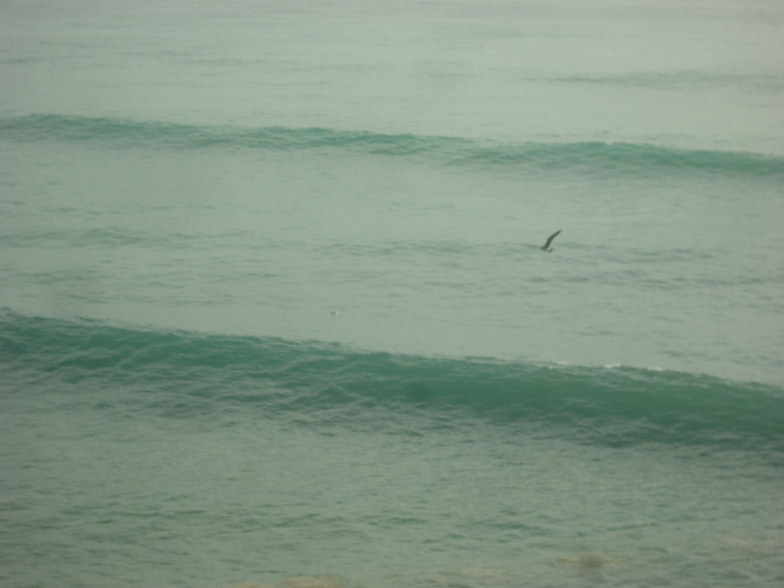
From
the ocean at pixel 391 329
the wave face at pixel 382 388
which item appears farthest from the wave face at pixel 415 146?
the wave face at pixel 382 388

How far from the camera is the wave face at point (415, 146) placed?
11.1m

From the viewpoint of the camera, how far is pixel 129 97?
13.8m

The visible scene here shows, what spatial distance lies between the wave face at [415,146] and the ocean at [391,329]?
0.14 feet

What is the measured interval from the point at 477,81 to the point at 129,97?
4706 millimetres

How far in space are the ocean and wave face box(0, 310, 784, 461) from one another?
21mm

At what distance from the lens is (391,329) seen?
22.8 feet

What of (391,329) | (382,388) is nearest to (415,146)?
(391,329)

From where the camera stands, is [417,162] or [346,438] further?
[417,162]

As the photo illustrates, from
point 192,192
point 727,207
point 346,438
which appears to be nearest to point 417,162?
point 192,192

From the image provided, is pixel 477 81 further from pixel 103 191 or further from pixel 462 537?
pixel 462 537

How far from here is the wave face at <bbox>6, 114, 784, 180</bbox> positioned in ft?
36.4

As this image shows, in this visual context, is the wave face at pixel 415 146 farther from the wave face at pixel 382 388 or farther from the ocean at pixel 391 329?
the wave face at pixel 382 388

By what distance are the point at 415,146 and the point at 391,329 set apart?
5279 millimetres

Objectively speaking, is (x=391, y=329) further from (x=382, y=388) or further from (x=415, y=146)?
(x=415, y=146)
